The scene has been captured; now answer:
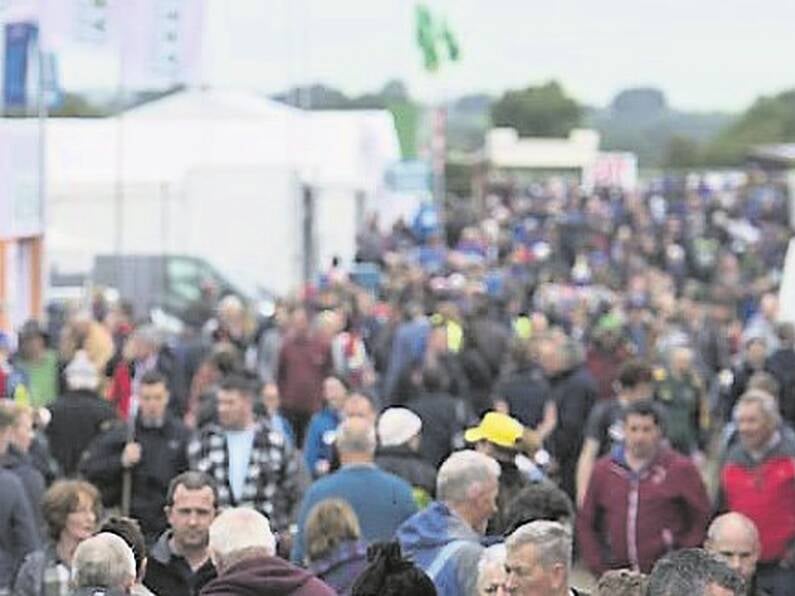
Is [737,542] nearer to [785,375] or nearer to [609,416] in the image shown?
[609,416]

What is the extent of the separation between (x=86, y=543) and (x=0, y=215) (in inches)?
259

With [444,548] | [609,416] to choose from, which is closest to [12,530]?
[444,548]

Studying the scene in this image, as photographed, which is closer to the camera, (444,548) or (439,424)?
(444,548)

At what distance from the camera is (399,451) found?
10.6 m

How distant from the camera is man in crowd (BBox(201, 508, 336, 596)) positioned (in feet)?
23.4

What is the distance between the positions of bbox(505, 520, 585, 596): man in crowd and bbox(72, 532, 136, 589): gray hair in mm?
1187

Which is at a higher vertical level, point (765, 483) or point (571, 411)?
point (765, 483)

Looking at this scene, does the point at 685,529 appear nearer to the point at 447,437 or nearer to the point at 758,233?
the point at 447,437

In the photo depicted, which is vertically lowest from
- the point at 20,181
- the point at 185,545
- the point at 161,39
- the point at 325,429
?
the point at 325,429

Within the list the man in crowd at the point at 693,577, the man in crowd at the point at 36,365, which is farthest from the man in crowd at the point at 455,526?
the man in crowd at the point at 36,365

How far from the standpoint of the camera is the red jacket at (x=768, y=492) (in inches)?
414

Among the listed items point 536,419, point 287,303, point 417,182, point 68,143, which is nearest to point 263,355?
point 287,303

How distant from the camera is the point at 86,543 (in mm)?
7375

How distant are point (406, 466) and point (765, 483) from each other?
1.62 m
